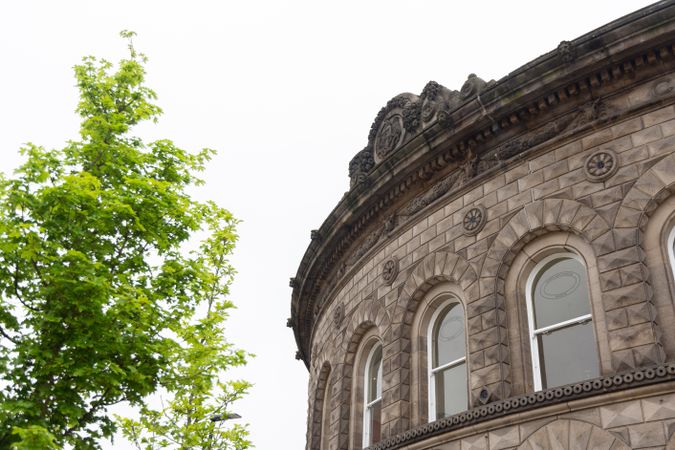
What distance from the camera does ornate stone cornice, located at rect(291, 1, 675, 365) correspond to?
11352mm

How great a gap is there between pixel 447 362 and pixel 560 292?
9.03 feet

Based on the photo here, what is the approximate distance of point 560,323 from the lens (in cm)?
1097

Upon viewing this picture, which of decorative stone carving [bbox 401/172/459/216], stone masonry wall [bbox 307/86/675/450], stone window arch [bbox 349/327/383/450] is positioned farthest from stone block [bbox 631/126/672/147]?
stone window arch [bbox 349/327/383/450]

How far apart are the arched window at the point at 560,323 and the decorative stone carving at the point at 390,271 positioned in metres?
3.61

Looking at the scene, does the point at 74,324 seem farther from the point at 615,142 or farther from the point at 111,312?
the point at 615,142

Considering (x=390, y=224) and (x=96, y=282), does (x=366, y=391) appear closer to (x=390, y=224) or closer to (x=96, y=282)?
(x=390, y=224)

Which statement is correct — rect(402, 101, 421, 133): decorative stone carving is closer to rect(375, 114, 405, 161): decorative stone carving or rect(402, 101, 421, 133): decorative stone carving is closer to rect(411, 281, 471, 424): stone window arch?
rect(375, 114, 405, 161): decorative stone carving

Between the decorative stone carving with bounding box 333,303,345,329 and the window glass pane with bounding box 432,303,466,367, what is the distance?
12.6 feet

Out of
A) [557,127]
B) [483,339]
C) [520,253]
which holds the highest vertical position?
[557,127]

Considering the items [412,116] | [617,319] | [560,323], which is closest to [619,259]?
[617,319]

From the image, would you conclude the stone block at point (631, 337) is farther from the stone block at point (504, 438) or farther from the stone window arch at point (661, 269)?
the stone block at point (504, 438)

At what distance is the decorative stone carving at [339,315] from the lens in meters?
16.9

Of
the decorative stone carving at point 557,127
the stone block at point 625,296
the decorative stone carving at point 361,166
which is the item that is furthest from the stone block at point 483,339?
the decorative stone carving at point 361,166

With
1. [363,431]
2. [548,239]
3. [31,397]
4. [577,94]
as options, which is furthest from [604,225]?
[31,397]
